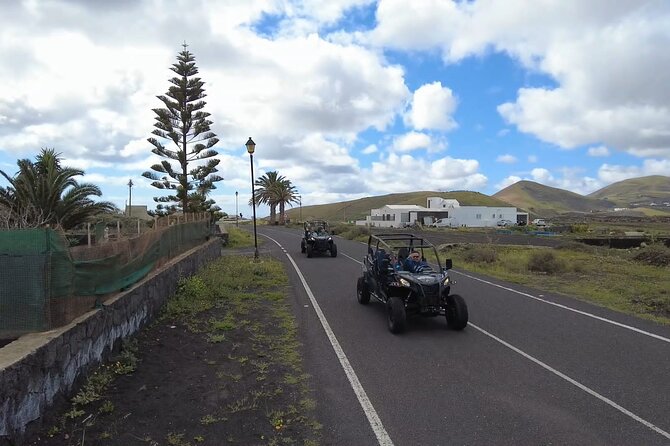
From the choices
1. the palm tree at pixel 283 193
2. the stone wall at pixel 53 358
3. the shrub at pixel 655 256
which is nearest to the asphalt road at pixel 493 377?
the stone wall at pixel 53 358

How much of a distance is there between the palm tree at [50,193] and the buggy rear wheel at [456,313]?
16341 mm

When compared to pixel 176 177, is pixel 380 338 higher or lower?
lower

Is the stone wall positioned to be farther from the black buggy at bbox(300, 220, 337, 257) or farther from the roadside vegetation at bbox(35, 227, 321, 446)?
the black buggy at bbox(300, 220, 337, 257)

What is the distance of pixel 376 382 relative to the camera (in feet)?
22.1

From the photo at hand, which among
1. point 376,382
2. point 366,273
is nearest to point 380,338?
point 376,382

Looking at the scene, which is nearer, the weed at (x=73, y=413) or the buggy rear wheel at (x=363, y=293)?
the weed at (x=73, y=413)

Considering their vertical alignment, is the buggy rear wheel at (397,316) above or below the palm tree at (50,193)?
below

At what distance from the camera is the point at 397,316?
30.8 feet

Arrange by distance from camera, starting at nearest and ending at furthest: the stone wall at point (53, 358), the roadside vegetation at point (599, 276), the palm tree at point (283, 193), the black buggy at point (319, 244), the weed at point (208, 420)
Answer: the stone wall at point (53, 358)
the weed at point (208, 420)
the roadside vegetation at point (599, 276)
the black buggy at point (319, 244)
the palm tree at point (283, 193)

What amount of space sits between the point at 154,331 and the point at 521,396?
20.3ft

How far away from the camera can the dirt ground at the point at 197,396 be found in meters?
5.05

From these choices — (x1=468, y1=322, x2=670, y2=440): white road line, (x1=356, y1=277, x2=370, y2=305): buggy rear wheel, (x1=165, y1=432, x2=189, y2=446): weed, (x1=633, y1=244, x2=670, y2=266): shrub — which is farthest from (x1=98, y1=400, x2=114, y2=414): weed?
(x1=633, y1=244, x2=670, y2=266): shrub

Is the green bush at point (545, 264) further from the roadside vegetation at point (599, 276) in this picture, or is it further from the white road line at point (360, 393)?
the white road line at point (360, 393)

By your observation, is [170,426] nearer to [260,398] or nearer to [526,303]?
[260,398]
